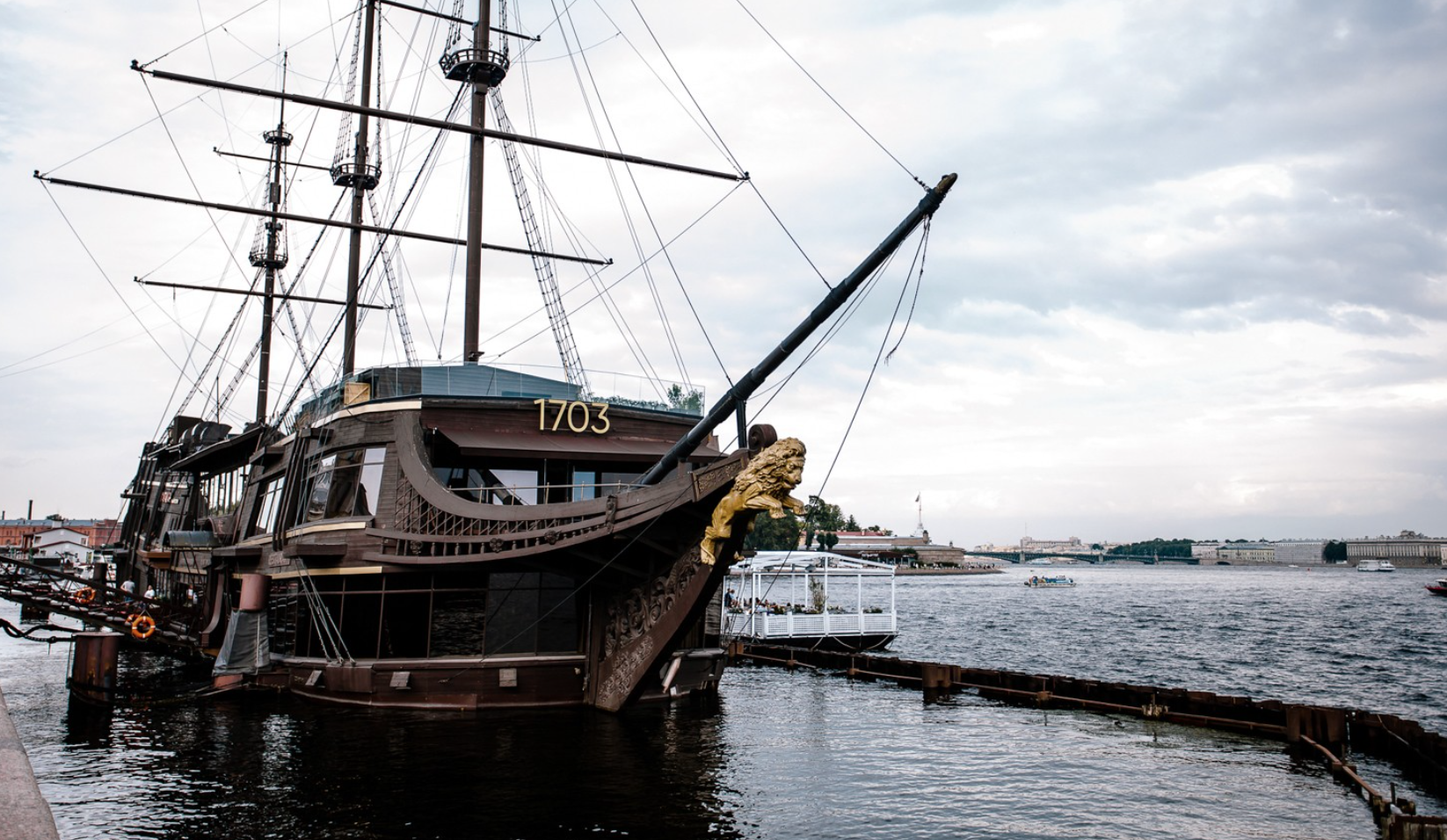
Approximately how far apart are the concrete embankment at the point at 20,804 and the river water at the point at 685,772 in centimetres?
569

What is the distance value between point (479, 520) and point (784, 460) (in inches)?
290

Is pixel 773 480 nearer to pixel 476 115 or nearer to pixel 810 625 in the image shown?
pixel 476 115

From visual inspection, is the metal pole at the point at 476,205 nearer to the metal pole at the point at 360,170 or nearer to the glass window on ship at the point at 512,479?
the glass window on ship at the point at 512,479

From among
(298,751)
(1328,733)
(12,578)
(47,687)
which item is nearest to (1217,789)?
(1328,733)

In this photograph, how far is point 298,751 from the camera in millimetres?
18203

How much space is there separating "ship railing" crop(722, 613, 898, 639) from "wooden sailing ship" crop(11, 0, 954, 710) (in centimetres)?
1603

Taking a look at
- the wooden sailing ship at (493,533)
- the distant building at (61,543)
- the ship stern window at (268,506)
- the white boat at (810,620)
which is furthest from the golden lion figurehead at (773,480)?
the distant building at (61,543)

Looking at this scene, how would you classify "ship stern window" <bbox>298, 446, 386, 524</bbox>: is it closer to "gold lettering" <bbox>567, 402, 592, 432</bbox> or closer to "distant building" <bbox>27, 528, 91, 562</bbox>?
"gold lettering" <bbox>567, 402, 592, 432</bbox>

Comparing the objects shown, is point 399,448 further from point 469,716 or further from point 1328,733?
point 1328,733

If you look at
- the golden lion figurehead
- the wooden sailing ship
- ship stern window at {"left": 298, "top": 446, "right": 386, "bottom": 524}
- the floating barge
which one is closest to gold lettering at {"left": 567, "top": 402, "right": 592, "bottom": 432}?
the wooden sailing ship

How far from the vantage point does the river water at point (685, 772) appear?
1427cm

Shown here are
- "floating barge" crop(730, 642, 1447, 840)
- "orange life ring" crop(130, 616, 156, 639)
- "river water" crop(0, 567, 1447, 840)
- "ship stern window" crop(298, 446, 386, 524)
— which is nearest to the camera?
"river water" crop(0, 567, 1447, 840)

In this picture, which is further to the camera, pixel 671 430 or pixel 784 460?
pixel 671 430

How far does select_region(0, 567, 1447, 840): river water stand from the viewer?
14.3 m
